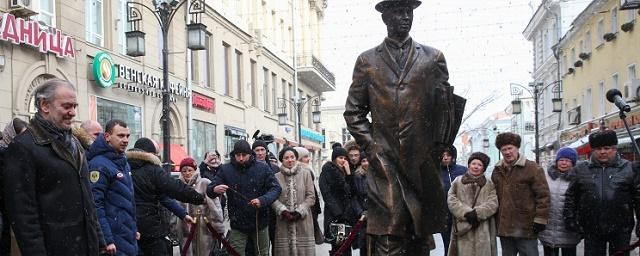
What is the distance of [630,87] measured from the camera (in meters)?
25.6

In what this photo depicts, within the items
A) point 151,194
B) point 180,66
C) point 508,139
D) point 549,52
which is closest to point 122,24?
point 180,66

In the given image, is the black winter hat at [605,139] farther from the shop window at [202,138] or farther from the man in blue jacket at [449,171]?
the shop window at [202,138]

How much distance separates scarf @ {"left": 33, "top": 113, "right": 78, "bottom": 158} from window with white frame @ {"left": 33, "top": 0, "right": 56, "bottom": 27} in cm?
1160

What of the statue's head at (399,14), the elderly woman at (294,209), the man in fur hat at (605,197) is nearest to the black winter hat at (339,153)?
the elderly woman at (294,209)

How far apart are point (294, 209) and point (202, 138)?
57.5 feet

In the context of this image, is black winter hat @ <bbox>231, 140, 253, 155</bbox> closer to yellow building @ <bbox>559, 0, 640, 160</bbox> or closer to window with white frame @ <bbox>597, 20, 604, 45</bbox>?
yellow building @ <bbox>559, 0, 640, 160</bbox>

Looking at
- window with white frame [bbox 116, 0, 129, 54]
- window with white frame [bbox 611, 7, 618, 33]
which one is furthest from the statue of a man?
window with white frame [bbox 611, 7, 618, 33]

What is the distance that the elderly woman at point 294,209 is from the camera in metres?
7.71

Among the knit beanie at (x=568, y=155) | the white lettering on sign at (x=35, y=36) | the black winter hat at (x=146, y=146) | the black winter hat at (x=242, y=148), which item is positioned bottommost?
the knit beanie at (x=568, y=155)

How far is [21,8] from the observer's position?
1331 cm

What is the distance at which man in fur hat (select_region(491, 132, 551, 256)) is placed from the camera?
22.1 ft

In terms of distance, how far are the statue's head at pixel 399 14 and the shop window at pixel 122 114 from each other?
13.5m

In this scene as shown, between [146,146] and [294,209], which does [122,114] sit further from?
[146,146]

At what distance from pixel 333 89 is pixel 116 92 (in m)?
30.2
